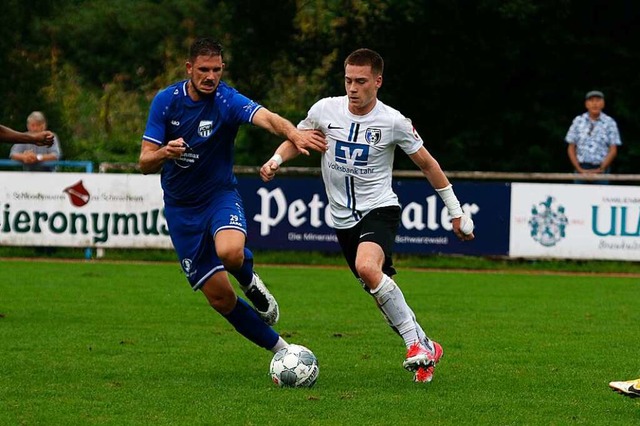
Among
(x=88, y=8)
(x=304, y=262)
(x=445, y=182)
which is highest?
(x=88, y=8)

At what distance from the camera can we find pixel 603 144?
17.9 meters

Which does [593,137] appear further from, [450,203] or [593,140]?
[450,203]

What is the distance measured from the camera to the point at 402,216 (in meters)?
17.8

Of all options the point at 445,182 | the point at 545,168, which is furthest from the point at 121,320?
the point at 545,168

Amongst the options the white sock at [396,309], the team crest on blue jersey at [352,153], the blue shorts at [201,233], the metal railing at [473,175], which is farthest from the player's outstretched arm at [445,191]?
the metal railing at [473,175]

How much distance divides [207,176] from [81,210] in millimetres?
10078

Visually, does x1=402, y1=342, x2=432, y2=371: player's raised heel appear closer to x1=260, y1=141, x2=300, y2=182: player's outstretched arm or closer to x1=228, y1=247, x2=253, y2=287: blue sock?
x1=228, y1=247, x2=253, y2=287: blue sock

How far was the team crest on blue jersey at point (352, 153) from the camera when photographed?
8.55m

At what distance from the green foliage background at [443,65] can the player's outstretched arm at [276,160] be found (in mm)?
14409

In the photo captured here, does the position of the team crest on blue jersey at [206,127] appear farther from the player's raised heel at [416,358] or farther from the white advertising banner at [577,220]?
the white advertising banner at [577,220]

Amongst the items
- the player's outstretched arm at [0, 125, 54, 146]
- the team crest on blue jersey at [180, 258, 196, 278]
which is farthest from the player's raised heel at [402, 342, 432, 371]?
the player's outstretched arm at [0, 125, 54, 146]

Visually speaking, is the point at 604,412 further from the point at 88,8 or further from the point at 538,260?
the point at 88,8

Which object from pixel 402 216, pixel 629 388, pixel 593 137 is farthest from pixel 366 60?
pixel 593 137

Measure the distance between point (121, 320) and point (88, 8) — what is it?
72.0 ft
